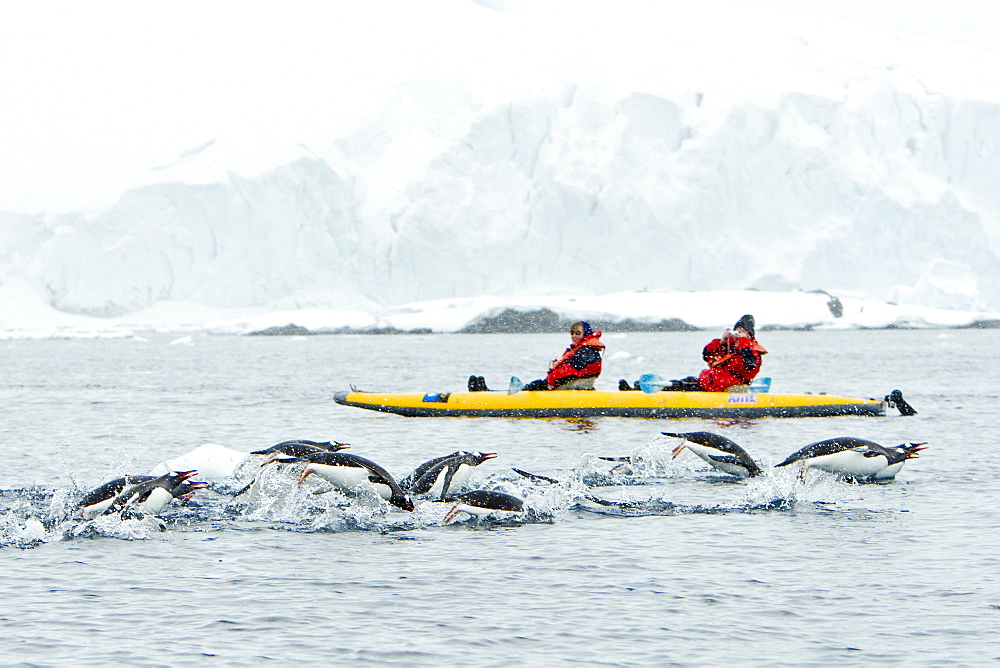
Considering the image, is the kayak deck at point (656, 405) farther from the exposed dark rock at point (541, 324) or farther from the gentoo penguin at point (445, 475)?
the exposed dark rock at point (541, 324)

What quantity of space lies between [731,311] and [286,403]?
27.7 meters

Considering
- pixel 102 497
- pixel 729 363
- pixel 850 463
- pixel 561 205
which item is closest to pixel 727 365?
pixel 729 363

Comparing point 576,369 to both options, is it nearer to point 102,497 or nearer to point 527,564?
point 102,497

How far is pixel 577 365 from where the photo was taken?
1564 cm

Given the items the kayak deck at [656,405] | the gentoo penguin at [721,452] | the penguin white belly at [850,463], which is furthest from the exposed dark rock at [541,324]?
the penguin white belly at [850,463]

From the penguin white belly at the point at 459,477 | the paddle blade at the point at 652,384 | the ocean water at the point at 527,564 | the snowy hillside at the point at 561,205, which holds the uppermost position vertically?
the snowy hillside at the point at 561,205

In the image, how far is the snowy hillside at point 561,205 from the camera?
46656 millimetres

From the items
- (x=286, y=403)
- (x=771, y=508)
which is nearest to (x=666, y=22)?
(x=286, y=403)

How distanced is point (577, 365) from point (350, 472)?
Result: 781 cm

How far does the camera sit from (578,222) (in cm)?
4791

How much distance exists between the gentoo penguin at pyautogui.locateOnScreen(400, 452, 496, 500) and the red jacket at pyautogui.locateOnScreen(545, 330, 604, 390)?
696 centimetres

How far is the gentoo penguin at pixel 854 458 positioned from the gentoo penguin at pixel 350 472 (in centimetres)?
318

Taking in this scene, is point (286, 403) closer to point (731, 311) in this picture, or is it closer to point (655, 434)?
point (655, 434)

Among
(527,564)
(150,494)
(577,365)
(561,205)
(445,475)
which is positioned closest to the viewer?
(527,564)
